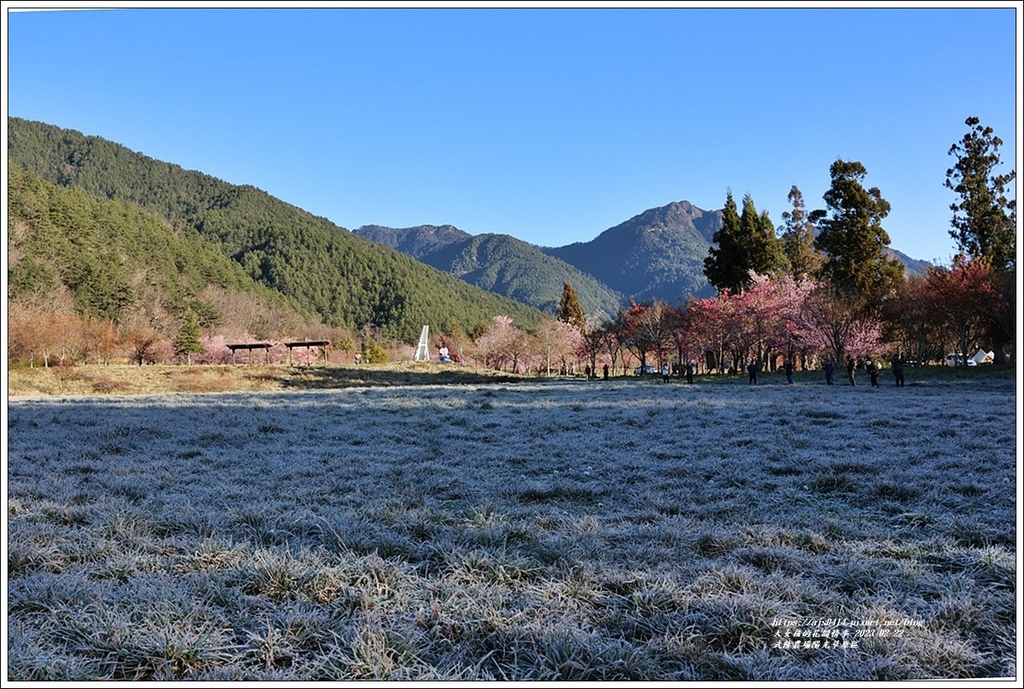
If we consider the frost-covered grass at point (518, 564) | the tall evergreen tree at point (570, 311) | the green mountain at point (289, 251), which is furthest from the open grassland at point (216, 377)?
the green mountain at point (289, 251)

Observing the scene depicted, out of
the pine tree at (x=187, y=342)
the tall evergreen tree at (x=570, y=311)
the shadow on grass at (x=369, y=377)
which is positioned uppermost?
the tall evergreen tree at (x=570, y=311)

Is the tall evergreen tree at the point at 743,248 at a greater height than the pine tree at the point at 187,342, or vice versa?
the tall evergreen tree at the point at 743,248

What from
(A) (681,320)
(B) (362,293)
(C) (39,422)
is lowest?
(C) (39,422)

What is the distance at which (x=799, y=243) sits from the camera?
43312 mm

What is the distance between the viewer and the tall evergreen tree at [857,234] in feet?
113

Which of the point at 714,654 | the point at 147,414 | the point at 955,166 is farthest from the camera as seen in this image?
the point at 955,166

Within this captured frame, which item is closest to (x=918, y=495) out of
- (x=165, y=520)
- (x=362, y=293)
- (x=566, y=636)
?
(x=566, y=636)

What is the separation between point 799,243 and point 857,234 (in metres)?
8.67

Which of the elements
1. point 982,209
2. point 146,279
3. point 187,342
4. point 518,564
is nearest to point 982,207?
point 982,209

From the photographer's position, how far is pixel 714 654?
7.52 ft

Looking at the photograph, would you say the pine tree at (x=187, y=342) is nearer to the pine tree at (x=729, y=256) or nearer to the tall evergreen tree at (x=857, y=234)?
the pine tree at (x=729, y=256)

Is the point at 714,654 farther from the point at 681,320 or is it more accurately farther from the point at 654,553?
the point at 681,320

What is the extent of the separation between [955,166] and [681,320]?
17.4 m

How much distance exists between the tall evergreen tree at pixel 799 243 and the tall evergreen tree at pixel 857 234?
6.62 m
